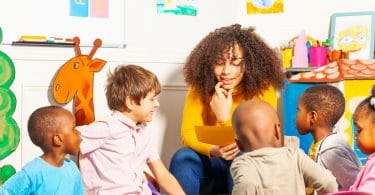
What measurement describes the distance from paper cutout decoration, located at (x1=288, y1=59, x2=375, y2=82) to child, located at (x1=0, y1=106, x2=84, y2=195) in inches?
54.6

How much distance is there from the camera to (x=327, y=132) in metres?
2.51

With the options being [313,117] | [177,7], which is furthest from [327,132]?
[177,7]

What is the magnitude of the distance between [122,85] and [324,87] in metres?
0.84

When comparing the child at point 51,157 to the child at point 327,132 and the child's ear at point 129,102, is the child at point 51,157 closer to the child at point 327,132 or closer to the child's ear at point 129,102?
the child's ear at point 129,102

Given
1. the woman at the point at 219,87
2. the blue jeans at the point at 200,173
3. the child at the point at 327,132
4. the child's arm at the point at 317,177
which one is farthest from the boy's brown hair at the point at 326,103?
the child's arm at the point at 317,177

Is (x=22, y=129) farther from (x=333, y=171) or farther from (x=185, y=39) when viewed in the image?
(x=333, y=171)

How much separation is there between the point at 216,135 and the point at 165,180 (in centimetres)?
34

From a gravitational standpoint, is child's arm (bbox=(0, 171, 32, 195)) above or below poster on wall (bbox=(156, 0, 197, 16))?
below

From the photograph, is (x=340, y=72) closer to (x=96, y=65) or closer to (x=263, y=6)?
(x=263, y=6)

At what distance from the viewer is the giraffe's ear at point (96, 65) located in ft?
9.61

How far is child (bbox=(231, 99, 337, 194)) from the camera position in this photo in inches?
66.4

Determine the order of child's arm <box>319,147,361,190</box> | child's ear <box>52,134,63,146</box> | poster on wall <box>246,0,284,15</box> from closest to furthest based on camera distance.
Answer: child's ear <box>52,134,63,146</box> < child's arm <box>319,147,361,190</box> < poster on wall <box>246,0,284,15</box>

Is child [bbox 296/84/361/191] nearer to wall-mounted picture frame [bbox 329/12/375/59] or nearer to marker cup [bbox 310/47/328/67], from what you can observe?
marker cup [bbox 310/47/328/67]

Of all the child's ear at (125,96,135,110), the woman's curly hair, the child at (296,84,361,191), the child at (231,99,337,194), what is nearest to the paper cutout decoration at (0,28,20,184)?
the child's ear at (125,96,135,110)
